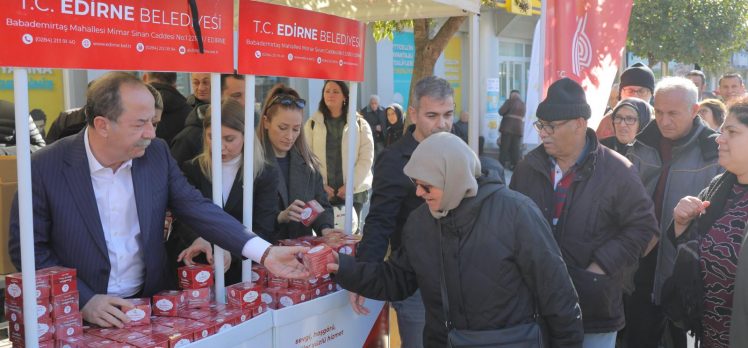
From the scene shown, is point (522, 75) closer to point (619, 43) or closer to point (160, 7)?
Answer: point (619, 43)

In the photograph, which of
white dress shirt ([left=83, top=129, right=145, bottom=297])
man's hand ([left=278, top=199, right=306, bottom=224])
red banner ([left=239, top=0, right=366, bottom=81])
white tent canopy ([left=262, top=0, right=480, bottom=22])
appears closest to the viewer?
white dress shirt ([left=83, top=129, right=145, bottom=297])

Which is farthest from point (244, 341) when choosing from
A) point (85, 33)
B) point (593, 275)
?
point (593, 275)

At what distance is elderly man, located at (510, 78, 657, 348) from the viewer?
3041 millimetres

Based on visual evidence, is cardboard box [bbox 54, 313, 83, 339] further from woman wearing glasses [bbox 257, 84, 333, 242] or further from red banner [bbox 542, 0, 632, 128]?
red banner [bbox 542, 0, 632, 128]

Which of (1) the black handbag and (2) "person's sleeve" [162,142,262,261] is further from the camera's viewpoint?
(2) "person's sleeve" [162,142,262,261]

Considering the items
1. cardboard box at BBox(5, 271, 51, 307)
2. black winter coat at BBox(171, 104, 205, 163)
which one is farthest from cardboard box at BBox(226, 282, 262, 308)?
black winter coat at BBox(171, 104, 205, 163)

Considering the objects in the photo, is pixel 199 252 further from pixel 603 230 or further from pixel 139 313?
pixel 603 230

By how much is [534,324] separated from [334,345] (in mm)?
1045

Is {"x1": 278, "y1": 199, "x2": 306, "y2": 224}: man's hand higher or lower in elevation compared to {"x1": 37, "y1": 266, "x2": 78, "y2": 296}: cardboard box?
higher

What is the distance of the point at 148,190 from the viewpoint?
2.74 meters

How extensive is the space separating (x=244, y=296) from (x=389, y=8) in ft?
6.91

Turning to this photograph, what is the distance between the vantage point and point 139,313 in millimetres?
2582

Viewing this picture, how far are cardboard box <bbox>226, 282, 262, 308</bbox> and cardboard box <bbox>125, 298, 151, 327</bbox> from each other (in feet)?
1.18

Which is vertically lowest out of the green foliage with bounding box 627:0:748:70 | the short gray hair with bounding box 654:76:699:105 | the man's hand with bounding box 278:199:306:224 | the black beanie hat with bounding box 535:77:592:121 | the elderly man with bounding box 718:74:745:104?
the man's hand with bounding box 278:199:306:224
